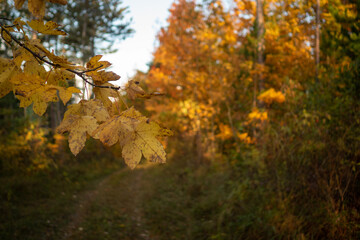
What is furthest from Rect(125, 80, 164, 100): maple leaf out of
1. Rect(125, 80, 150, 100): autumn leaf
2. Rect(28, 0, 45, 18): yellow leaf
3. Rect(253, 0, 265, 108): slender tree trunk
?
Rect(253, 0, 265, 108): slender tree trunk

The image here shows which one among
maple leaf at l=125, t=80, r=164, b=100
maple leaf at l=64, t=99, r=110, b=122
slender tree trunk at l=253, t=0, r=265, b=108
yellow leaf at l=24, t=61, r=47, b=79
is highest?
slender tree trunk at l=253, t=0, r=265, b=108

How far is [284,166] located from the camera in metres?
3.69

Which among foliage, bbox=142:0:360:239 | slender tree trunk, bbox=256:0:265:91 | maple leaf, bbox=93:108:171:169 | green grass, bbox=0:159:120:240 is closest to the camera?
maple leaf, bbox=93:108:171:169

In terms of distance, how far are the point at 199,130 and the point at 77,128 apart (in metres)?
8.45

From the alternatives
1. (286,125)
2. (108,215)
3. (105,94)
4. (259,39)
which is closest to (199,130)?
(259,39)

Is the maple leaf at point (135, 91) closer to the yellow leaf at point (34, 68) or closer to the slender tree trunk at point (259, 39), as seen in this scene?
the yellow leaf at point (34, 68)

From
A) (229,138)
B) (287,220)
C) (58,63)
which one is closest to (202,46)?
(229,138)

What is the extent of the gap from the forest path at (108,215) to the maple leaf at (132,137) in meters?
4.57

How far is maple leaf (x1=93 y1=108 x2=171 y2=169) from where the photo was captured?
691 millimetres

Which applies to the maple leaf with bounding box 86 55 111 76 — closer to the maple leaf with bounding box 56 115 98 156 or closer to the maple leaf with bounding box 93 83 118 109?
the maple leaf with bounding box 93 83 118 109

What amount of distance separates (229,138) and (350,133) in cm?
503

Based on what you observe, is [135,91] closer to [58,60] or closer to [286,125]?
[58,60]

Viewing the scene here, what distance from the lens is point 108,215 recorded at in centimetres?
568

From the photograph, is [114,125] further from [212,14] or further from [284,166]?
[212,14]
